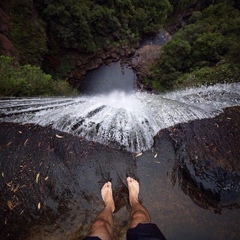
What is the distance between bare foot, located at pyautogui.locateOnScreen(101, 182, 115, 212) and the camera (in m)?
2.23

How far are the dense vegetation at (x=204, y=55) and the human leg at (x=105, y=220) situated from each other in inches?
326

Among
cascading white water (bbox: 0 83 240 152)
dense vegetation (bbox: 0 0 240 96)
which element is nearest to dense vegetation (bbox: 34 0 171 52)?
dense vegetation (bbox: 0 0 240 96)

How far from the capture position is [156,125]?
12.0 ft

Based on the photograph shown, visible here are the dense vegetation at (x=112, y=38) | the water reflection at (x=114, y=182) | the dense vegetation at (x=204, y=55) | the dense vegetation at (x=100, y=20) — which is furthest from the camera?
the dense vegetation at (x=100, y=20)

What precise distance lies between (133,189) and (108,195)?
31cm

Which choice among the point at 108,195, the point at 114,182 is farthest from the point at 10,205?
the point at 114,182

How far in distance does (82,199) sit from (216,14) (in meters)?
17.8

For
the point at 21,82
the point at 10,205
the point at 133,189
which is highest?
the point at 21,82

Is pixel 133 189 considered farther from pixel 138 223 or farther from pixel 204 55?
pixel 204 55

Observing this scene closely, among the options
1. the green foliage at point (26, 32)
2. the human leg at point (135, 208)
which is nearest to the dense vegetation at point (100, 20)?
the green foliage at point (26, 32)

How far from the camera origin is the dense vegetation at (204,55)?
975 cm

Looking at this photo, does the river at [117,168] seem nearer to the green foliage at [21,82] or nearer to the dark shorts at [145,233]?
the dark shorts at [145,233]

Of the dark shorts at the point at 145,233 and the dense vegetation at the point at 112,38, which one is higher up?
the dense vegetation at the point at 112,38

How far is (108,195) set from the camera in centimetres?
235
